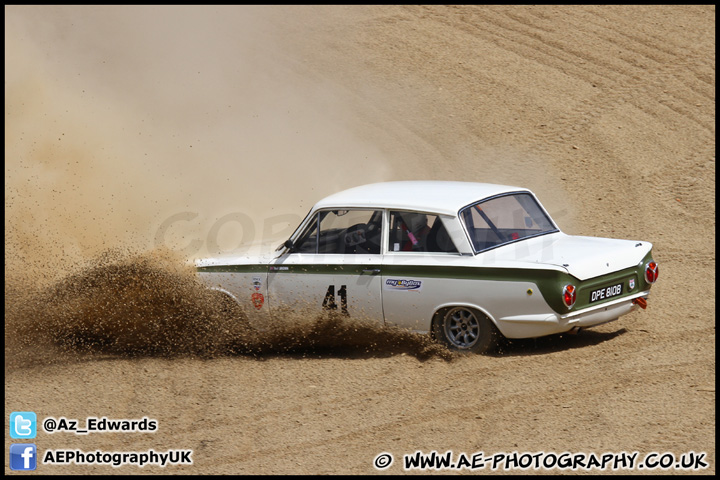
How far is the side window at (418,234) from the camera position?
762cm

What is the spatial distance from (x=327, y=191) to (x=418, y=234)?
24.0ft

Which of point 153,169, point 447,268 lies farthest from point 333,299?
point 153,169

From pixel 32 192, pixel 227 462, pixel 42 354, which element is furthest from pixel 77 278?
pixel 32 192

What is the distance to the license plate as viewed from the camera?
7254 millimetres

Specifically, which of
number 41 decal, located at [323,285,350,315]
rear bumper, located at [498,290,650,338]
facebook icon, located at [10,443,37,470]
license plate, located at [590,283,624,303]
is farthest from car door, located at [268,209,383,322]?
facebook icon, located at [10,443,37,470]

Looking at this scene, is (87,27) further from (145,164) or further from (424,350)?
(424,350)

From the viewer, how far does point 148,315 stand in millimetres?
8555

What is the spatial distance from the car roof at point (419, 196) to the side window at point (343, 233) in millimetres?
98

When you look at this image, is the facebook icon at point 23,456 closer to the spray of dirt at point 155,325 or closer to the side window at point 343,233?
the spray of dirt at point 155,325

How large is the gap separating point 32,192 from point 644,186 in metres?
10.4

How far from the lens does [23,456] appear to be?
6238 millimetres

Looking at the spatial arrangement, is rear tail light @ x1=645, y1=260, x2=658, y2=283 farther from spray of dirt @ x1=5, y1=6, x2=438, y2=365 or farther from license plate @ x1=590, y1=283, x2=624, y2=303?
spray of dirt @ x1=5, y1=6, x2=438, y2=365

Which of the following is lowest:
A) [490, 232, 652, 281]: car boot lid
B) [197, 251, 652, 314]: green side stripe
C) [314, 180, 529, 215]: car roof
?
[197, 251, 652, 314]: green side stripe

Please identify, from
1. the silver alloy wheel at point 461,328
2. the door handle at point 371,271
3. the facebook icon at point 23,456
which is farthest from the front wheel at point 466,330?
the facebook icon at point 23,456
